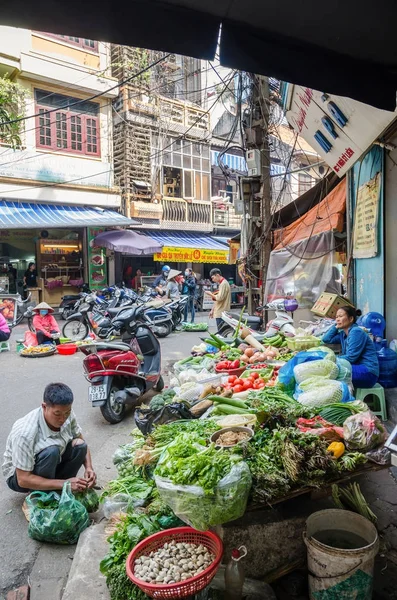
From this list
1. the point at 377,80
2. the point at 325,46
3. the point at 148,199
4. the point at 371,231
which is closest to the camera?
the point at 325,46

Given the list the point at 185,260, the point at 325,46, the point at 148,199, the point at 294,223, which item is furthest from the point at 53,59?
the point at 325,46

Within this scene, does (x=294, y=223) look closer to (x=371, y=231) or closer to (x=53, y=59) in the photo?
(x=371, y=231)

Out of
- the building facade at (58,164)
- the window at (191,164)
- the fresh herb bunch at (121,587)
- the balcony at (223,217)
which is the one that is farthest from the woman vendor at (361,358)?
the balcony at (223,217)

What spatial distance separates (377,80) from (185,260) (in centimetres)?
1705

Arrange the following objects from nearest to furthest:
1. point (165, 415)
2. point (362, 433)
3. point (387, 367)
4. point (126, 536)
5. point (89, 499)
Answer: point (126, 536) → point (362, 433) → point (89, 499) → point (165, 415) → point (387, 367)

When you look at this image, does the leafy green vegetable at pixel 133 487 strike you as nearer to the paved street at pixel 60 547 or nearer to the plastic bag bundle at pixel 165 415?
the paved street at pixel 60 547

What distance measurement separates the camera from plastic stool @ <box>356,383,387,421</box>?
16.1 ft

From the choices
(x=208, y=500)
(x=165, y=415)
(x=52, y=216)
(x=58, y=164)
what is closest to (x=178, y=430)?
(x=165, y=415)

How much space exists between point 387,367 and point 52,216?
44.5ft

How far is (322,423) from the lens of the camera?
10.6 feet

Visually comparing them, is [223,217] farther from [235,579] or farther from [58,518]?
[235,579]

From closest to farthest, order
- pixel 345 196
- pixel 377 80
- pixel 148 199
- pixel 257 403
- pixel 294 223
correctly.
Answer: pixel 377 80
pixel 257 403
pixel 345 196
pixel 294 223
pixel 148 199

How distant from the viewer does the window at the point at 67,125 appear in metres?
16.8

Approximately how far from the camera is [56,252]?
17859 millimetres
